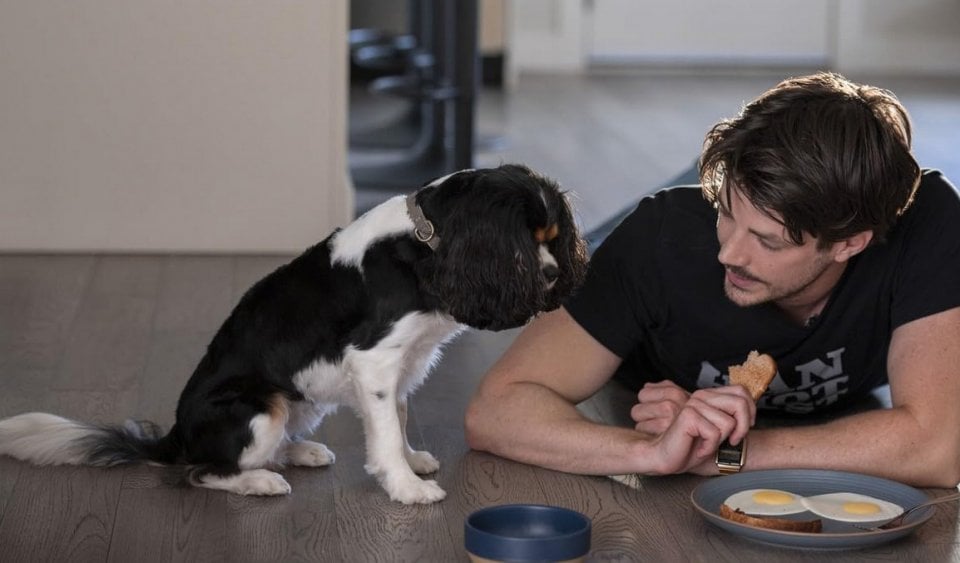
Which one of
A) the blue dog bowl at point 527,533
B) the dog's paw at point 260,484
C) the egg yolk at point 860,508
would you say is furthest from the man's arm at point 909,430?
the dog's paw at point 260,484

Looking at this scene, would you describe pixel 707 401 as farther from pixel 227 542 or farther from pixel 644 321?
pixel 227 542

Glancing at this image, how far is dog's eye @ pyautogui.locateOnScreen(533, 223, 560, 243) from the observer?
236 cm

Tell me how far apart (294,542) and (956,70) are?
7.39m

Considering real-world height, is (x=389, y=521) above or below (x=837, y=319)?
below

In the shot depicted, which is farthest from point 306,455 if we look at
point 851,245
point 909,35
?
point 909,35

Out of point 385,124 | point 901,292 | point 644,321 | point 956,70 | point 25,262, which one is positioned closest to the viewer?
point 901,292

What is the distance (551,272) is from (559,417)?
1.08 feet

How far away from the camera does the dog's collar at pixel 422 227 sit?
2.36 m

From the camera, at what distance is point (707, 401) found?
236 cm

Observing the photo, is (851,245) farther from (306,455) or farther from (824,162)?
(306,455)

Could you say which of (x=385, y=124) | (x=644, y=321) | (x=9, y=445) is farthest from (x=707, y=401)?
(x=385, y=124)

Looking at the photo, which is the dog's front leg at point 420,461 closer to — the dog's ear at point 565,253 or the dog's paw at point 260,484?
the dog's paw at point 260,484

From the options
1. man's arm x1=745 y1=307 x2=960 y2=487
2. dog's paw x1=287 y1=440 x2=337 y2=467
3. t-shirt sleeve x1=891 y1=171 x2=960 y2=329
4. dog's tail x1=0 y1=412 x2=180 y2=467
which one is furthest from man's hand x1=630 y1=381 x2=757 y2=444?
dog's tail x1=0 y1=412 x2=180 y2=467

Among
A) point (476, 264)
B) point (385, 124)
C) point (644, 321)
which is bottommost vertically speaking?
point (385, 124)
